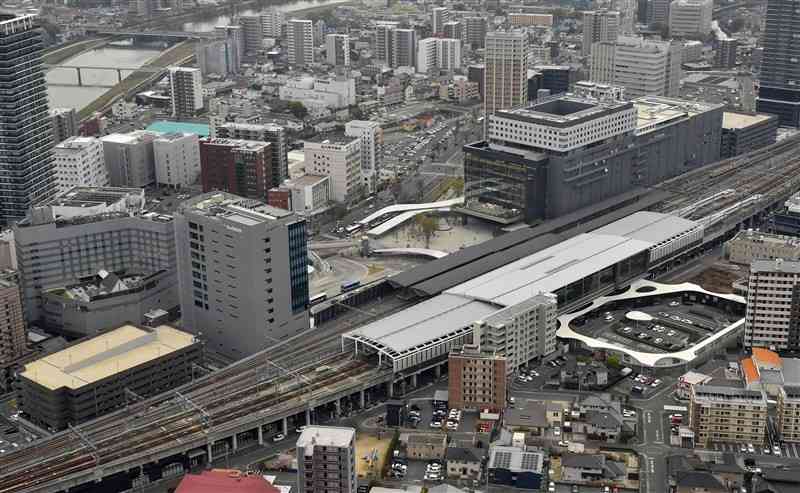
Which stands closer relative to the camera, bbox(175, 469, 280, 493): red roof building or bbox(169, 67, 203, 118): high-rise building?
bbox(175, 469, 280, 493): red roof building

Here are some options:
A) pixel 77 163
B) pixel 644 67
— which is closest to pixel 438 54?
pixel 644 67

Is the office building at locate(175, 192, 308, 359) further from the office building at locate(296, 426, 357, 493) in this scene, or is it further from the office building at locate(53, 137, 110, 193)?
the office building at locate(53, 137, 110, 193)

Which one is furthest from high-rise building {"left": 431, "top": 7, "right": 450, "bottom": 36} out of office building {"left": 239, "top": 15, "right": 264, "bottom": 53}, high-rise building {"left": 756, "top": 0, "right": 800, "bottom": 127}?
high-rise building {"left": 756, "top": 0, "right": 800, "bottom": 127}

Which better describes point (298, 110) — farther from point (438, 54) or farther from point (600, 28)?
point (600, 28)

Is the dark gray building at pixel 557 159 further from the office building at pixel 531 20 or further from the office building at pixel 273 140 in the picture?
the office building at pixel 531 20

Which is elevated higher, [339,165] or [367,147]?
[367,147]
